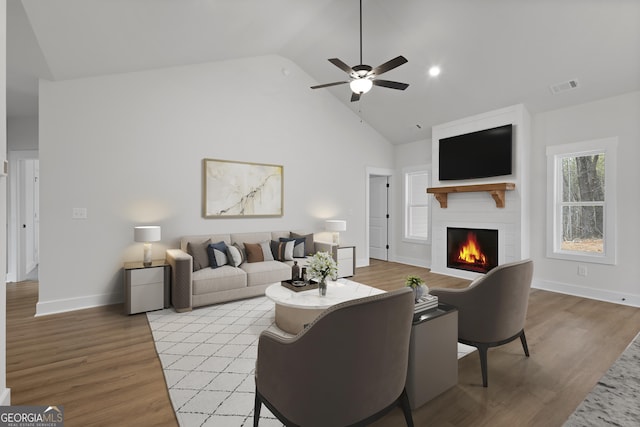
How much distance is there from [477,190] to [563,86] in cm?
179

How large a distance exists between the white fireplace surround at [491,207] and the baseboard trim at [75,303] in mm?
5381

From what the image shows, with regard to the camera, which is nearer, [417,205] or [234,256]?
[234,256]

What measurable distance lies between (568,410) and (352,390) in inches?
61.4

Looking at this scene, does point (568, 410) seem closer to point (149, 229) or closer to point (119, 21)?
point (149, 229)

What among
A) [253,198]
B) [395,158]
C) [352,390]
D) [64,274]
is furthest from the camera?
[395,158]

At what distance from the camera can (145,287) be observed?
3873 millimetres

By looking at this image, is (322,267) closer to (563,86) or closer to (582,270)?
(582,270)

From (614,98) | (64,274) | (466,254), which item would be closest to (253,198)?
(64,274)

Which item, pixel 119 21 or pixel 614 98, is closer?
pixel 119 21

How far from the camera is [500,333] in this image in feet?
7.94

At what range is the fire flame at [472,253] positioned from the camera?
5.59 meters

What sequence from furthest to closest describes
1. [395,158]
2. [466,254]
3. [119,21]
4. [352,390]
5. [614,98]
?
[395,158] → [466,254] → [614,98] → [119,21] → [352,390]
